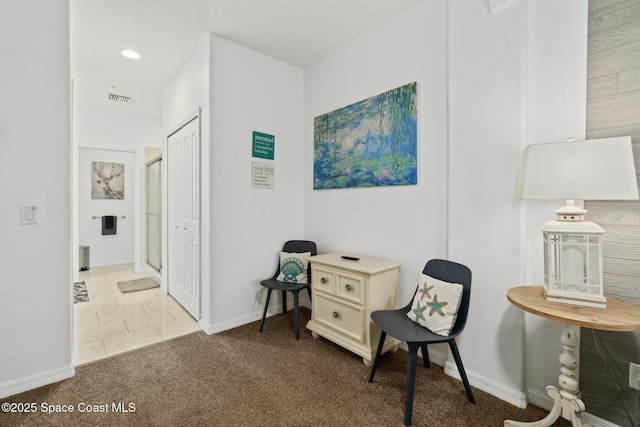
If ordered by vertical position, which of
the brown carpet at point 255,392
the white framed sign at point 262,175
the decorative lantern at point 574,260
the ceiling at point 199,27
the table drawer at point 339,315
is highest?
the ceiling at point 199,27

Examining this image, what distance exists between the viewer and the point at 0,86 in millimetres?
1727

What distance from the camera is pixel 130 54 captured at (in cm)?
297

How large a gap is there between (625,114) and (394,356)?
6.70 feet

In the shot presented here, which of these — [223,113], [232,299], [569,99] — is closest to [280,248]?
[232,299]

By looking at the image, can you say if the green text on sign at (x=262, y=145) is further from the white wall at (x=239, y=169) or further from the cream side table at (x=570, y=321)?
the cream side table at (x=570, y=321)

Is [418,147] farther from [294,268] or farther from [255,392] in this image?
[255,392]

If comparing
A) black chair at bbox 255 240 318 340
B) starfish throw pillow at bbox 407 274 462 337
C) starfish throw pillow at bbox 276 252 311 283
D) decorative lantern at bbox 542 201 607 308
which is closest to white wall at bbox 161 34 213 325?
black chair at bbox 255 240 318 340

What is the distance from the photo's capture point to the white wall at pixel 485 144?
1.61 metres

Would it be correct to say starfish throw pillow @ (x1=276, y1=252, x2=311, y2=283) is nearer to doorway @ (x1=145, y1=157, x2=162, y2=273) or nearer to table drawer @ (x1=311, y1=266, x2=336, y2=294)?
table drawer @ (x1=311, y1=266, x2=336, y2=294)

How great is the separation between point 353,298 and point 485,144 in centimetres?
139

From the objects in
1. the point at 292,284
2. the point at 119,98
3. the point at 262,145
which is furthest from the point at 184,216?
the point at 119,98

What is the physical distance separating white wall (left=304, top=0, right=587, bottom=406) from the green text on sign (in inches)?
50.0

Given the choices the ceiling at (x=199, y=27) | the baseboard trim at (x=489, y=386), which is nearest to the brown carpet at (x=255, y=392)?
the baseboard trim at (x=489, y=386)

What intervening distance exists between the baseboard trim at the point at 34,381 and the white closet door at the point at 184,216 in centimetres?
104
